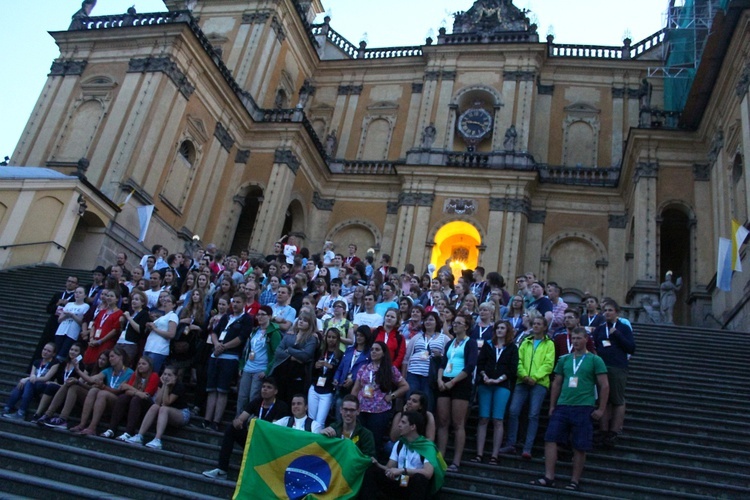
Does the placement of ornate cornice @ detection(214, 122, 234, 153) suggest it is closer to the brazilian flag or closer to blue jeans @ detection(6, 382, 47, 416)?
blue jeans @ detection(6, 382, 47, 416)

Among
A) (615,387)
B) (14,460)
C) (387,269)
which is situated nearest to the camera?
(14,460)

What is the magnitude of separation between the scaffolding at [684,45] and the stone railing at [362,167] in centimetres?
1081

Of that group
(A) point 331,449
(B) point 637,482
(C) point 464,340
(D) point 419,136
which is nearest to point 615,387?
(B) point 637,482

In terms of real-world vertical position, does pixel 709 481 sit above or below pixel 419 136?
below

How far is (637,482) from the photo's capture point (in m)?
6.74

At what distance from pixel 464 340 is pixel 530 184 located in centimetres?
1781

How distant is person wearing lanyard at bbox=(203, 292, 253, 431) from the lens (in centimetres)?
779

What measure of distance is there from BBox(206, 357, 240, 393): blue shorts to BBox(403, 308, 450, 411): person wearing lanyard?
2146mm

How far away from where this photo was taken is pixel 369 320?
345 inches

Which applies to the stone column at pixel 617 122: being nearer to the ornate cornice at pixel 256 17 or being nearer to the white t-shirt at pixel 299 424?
the ornate cornice at pixel 256 17

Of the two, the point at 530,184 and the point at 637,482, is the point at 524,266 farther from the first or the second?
the point at 637,482

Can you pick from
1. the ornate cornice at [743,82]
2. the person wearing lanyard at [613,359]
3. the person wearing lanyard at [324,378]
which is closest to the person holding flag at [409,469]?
the person wearing lanyard at [324,378]

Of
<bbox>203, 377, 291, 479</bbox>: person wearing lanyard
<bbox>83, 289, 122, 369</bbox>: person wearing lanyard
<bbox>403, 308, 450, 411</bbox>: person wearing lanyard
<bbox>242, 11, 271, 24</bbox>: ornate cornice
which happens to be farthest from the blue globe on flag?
<bbox>242, 11, 271, 24</bbox>: ornate cornice

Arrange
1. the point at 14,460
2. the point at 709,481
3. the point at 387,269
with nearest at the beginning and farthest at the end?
the point at 14,460 → the point at 709,481 → the point at 387,269
